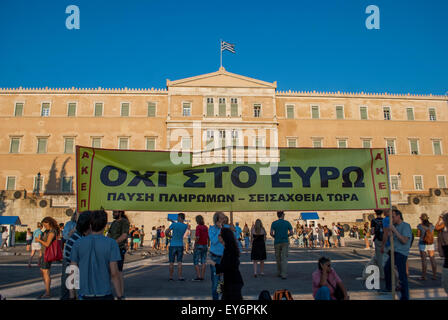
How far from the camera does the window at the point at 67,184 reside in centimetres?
3884

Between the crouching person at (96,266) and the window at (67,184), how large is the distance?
38.4 m

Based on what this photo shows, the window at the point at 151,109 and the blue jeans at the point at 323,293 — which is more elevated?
the window at the point at 151,109

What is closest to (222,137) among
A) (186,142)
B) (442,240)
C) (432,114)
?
(186,142)

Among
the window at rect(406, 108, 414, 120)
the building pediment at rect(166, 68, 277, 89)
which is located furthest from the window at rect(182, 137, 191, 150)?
the window at rect(406, 108, 414, 120)

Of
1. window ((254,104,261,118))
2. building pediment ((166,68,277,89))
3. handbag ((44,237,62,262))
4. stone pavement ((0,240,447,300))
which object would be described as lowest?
stone pavement ((0,240,447,300))

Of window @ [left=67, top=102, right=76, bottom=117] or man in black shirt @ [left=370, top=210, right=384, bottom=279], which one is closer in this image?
man in black shirt @ [left=370, top=210, right=384, bottom=279]

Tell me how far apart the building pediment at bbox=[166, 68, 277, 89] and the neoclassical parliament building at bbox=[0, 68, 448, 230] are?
0.12 m

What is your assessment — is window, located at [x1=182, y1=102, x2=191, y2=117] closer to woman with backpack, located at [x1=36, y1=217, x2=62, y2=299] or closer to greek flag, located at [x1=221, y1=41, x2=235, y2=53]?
greek flag, located at [x1=221, y1=41, x2=235, y2=53]

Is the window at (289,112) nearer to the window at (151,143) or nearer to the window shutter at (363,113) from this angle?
the window shutter at (363,113)

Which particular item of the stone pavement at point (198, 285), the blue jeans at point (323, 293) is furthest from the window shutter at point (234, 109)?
the blue jeans at point (323, 293)

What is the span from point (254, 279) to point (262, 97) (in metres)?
34.8

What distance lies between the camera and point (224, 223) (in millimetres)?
6117

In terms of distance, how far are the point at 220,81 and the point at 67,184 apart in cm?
2159

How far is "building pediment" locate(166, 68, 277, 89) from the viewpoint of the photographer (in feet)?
136
